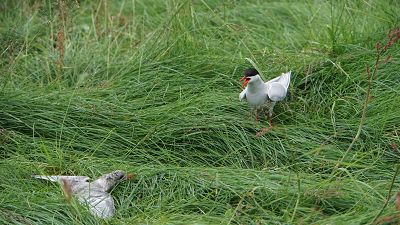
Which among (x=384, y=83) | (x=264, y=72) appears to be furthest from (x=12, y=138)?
(x=384, y=83)

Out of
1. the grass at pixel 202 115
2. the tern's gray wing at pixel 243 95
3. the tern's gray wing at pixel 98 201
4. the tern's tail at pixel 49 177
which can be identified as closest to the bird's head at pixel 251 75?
the tern's gray wing at pixel 243 95

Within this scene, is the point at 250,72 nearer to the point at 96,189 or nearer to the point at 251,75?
the point at 251,75

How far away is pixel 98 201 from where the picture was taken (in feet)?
12.9

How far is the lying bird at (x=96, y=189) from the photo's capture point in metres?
3.88

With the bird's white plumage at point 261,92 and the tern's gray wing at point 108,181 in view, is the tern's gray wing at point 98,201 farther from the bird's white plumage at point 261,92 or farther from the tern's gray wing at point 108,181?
the bird's white plumage at point 261,92

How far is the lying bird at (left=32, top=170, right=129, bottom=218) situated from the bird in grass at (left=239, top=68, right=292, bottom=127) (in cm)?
95

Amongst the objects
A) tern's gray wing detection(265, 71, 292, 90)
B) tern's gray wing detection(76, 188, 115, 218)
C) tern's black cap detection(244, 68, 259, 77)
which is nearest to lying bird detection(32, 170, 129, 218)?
tern's gray wing detection(76, 188, 115, 218)

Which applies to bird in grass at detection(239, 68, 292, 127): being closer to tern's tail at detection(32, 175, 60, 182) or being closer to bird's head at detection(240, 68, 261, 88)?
bird's head at detection(240, 68, 261, 88)

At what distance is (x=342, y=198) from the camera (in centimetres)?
380

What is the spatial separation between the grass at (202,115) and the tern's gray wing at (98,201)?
5cm

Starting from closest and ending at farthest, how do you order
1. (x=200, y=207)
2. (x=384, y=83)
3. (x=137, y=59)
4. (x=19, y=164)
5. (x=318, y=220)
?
(x=318, y=220) → (x=200, y=207) → (x=19, y=164) → (x=384, y=83) → (x=137, y=59)

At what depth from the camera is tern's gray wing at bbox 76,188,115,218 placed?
386 centimetres

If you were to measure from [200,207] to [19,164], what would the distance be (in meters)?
1.07

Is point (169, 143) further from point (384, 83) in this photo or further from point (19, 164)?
point (384, 83)
